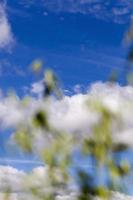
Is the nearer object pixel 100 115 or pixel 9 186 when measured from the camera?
pixel 100 115

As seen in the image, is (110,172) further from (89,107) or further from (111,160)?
(89,107)

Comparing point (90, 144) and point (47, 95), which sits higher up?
point (47, 95)

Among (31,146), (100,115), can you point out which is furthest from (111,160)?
(31,146)

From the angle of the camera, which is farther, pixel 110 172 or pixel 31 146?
pixel 31 146

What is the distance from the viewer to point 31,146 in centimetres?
570

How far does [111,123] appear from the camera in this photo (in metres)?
5.24

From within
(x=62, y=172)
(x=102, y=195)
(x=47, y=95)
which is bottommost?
(x=102, y=195)

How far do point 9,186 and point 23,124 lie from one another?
722mm

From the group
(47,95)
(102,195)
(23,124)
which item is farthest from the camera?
(23,124)

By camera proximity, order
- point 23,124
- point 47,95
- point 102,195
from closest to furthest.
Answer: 1. point 102,195
2. point 47,95
3. point 23,124

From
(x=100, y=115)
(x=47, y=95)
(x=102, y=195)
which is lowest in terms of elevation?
(x=102, y=195)

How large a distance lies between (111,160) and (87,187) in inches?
15.0

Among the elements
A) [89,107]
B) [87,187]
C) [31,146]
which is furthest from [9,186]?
[89,107]

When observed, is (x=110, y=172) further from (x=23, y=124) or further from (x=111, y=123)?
(x=23, y=124)
